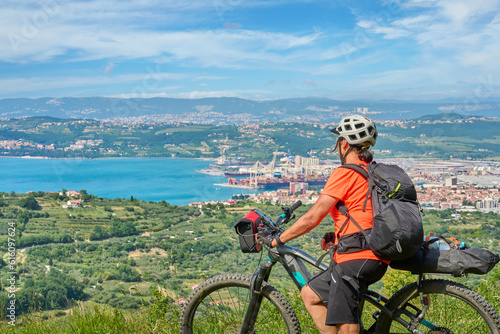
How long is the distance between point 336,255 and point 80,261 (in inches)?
1418

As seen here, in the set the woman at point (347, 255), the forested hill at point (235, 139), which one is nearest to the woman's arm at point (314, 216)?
the woman at point (347, 255)

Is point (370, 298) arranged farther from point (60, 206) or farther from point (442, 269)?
point (60, 206)

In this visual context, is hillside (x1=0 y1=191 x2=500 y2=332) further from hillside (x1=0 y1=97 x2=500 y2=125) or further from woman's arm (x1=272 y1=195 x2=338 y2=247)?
hillside (x1=0 y1=97 x2=500 y2=125)

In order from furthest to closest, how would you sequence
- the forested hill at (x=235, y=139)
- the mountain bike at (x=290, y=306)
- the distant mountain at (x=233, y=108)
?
the distant mountain at (x=233, y=108)
the forested hill at (x=235, y=139)
the mountain bike at (x=290, y=306)

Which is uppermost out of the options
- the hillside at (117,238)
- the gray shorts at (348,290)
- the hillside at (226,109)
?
the hillside at (226,109)

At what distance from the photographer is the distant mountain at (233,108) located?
362 feet

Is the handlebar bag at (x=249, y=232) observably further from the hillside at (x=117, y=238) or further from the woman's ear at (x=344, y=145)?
the hillside at (x=117, y=238)

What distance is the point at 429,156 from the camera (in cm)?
7050

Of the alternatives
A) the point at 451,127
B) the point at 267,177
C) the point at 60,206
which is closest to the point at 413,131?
the point at 451,127

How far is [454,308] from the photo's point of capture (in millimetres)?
2793

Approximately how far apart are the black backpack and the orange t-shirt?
0.03m

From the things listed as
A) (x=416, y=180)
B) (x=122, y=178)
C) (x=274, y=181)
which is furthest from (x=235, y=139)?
(x=416, y=180)

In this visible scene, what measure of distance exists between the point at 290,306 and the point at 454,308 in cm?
117

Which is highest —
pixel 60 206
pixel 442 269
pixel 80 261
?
pixel 442 269
